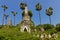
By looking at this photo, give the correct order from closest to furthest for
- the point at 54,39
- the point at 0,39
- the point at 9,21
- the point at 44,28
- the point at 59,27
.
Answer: the point at 0,39
the point at 54,39
the point at 59,27
the point at 44,28
the point at 9,21

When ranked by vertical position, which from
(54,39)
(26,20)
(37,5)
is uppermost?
(37,5)

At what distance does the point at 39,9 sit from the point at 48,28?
14.1m

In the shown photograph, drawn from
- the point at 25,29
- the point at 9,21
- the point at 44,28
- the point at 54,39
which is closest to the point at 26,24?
the point at 25,29

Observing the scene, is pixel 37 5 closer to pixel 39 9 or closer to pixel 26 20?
pixel 39 9

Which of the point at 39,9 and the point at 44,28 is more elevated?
the point at 39,9

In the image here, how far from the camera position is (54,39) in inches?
2509

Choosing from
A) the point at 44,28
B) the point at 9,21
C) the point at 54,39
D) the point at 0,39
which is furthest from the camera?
the point at 9,21

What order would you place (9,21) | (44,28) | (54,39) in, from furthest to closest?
(9,21), (44,28), (54,39)

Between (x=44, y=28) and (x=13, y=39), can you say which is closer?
(x=13, y=39)

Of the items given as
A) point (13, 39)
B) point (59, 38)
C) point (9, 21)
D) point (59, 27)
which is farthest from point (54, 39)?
point (9, 21)

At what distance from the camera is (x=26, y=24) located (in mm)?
82750

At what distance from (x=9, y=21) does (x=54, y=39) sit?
35430 millimetres

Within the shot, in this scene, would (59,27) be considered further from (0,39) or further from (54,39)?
(0,39)

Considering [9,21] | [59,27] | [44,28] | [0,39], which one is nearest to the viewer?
[0,39]
